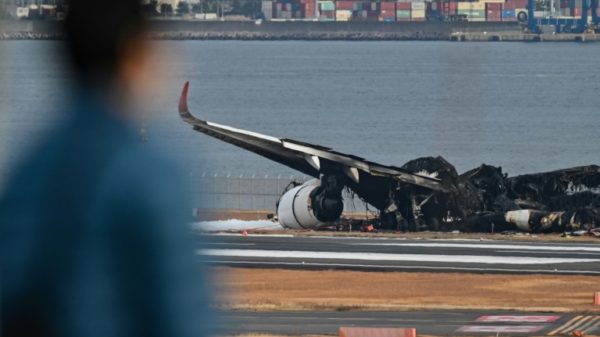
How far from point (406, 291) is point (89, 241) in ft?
113

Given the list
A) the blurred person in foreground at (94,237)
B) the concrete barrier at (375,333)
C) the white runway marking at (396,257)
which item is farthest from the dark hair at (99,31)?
the white runway marking at (396,257)

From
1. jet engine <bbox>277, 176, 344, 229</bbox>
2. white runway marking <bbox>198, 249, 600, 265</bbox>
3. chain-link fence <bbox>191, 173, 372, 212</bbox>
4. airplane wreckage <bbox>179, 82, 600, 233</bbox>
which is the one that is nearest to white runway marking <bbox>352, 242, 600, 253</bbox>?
white runway marking <bbox>198, 249, 600, 265</bbox>

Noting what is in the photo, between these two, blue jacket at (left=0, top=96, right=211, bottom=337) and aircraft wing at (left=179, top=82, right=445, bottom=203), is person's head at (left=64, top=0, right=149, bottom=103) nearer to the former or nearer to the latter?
blue jacket at (left=0, top=96, right=211, bottom=337)

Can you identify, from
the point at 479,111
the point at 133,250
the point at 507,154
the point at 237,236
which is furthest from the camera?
the point at 479,111

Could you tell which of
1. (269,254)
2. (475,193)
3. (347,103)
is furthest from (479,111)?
(269,254)

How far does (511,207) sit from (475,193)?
1.57 metres

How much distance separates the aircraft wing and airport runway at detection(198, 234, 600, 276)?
141 inches

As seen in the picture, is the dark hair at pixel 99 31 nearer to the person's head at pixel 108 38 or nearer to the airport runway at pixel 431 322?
the person's head at pixel 108 38

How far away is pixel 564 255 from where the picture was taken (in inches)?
1887

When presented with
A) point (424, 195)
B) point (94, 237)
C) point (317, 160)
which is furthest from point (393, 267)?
point (94, 237)

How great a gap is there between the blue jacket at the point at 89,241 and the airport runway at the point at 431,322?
25737mm

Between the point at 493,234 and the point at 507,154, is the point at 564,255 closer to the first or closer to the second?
the point at 493,234

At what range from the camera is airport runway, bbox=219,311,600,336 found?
31.5 metres

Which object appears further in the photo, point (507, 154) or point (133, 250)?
point (507, 154)
